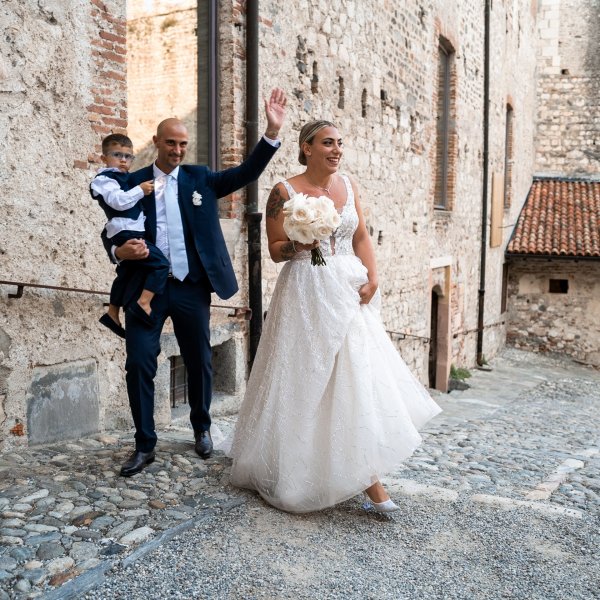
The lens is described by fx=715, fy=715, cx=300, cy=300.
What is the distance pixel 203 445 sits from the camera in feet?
12.7

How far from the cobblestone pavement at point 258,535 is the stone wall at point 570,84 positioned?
15.7 m

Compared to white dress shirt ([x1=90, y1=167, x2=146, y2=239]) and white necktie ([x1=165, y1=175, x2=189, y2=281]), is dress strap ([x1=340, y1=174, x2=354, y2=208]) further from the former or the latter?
white dress shirt ([x1=90, y1=167, x2=146, y2=239])

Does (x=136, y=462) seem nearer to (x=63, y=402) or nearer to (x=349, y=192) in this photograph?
(x=63, y=402)

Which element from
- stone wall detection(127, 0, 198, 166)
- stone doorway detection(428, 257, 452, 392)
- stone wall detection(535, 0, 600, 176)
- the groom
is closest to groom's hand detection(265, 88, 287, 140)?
the groom

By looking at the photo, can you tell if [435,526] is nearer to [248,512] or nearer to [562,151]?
[248,512]

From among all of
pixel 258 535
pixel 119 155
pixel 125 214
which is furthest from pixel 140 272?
pixel 258 535

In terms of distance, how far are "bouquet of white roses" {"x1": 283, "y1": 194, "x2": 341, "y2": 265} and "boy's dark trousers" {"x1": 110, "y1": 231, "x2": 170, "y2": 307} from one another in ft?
2.18

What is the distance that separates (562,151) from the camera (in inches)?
733

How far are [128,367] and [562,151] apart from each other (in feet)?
57.2

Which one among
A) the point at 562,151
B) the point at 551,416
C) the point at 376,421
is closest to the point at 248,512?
the point at 376,421

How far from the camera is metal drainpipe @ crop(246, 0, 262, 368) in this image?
5.62m

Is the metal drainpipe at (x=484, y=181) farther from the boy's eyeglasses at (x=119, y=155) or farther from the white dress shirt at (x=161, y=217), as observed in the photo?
the boy's eyeglasses at (x=119, y=155)

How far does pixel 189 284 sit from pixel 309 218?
31.0 inches

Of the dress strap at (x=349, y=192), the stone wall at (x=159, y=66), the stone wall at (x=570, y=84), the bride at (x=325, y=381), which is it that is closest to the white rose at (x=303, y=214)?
the bride at (x=325, y=381)
